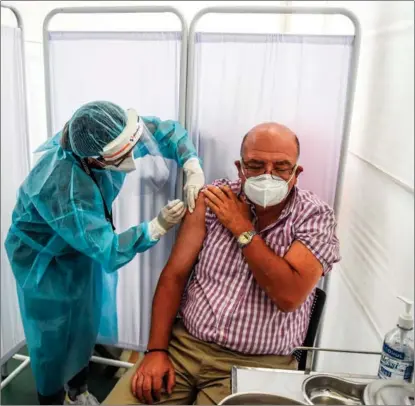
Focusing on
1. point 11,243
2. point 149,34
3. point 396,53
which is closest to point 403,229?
point 396,53

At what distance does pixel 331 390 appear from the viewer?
3.35 feet

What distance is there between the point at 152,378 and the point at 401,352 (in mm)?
764

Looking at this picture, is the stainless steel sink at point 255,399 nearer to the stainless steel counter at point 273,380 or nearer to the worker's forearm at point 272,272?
the stainless steel counter at point 273,380

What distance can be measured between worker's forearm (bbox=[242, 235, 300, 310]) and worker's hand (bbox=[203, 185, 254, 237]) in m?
0.08

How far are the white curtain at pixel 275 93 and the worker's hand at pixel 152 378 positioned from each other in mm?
766

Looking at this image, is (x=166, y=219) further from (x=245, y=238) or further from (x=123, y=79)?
(x=123, y=79)

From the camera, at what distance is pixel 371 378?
104 centimetres

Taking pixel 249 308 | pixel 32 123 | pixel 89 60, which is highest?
pixel 89 60

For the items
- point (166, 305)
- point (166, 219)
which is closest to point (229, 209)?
point (166, 219)

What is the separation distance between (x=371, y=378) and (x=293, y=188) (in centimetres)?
65

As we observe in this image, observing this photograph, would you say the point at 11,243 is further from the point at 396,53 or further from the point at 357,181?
the point at 396,53

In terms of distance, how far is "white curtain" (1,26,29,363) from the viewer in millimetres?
1710

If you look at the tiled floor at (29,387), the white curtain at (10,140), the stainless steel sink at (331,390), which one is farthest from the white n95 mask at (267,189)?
the tiled floor at (29,387)

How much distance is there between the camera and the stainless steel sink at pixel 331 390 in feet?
3.26
